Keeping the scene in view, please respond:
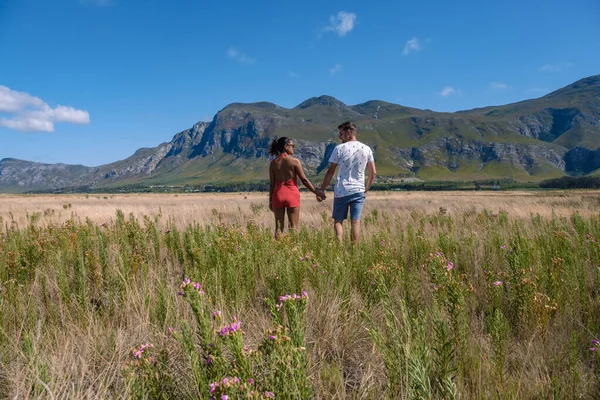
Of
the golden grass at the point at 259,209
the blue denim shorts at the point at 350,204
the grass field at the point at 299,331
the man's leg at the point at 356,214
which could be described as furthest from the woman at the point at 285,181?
the grass field at the point at 299,331

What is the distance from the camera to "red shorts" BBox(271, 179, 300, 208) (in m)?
6.94

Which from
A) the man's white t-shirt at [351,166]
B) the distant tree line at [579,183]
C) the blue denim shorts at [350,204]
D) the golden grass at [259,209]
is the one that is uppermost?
the man's white t-shirt at [351,166]

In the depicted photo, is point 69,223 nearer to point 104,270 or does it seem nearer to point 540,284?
point 104,270

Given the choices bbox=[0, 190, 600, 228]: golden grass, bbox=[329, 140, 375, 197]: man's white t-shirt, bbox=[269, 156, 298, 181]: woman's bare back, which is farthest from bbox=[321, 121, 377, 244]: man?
bbox=[0, 190, 600, 228]: golden grass

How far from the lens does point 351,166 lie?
20.6 ft

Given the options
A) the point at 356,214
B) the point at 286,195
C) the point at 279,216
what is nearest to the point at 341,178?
the point at 356,214

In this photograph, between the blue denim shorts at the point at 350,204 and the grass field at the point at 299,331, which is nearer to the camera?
the grass field at the point at 299,331

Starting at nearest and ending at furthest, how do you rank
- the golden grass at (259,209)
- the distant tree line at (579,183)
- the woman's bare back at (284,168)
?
the woman's bare back at (284,168), the golden grass at (259,209), the distant tree line at (579,183)

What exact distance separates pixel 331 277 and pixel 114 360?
73.8 inches

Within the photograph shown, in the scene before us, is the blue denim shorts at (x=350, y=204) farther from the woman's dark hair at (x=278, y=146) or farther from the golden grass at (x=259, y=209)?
the woman's dark hair at (x=278, y=146)

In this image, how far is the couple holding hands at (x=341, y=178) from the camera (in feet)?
20.5

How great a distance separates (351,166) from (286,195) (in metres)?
1.46

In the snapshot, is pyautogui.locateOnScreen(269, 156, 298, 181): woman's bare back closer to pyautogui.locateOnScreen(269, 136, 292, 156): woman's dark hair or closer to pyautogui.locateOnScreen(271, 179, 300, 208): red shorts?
pyautogui.locateOnScreen(271, 179, 300, 208): red shorts

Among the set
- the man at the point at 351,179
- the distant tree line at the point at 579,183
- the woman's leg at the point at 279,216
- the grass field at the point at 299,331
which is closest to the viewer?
the grass field at the point at 299,331
